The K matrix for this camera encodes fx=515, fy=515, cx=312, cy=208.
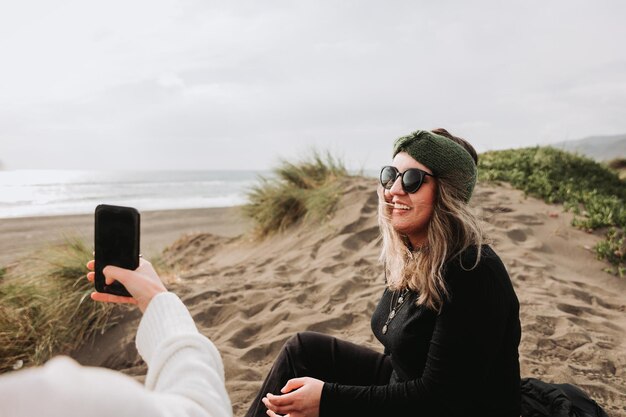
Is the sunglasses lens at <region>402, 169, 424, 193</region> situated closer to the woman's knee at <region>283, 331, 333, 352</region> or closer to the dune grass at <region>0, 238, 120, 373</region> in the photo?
the woman's knee at <region>283, 331, 333, 352</region>

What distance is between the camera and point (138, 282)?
4.23ft

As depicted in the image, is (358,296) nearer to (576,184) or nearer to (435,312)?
(435,312)

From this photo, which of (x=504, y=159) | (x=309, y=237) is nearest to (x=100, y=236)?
(x=309, y=237)

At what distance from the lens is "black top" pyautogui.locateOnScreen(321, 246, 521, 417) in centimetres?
200

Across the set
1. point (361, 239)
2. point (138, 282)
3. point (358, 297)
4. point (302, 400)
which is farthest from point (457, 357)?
point (361, 239)

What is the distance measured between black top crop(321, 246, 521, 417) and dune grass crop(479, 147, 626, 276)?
4211 mm

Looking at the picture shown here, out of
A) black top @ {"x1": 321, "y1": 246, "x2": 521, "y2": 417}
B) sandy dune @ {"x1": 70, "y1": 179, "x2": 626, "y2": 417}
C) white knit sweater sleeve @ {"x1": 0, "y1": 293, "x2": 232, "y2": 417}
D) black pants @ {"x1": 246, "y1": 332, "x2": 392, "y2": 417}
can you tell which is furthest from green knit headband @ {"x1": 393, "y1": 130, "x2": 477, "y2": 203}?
sandy dune @ {"x1": 70, "y1": 179, "x2": 626, "y2": 417}

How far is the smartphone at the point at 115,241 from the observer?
1440mm

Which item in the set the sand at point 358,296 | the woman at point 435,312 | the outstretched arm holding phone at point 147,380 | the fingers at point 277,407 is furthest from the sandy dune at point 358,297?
the outstretched arm holding phone at point 147,380

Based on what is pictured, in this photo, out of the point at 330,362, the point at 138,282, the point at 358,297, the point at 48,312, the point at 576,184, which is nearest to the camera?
the point at 138,282

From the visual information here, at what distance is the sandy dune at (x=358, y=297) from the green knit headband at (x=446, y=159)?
159cm

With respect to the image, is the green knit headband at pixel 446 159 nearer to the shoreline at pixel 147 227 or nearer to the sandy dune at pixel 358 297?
the sandy dune at pixel 358 297

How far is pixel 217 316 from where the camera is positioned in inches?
192

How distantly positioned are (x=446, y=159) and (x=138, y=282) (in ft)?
4.75
